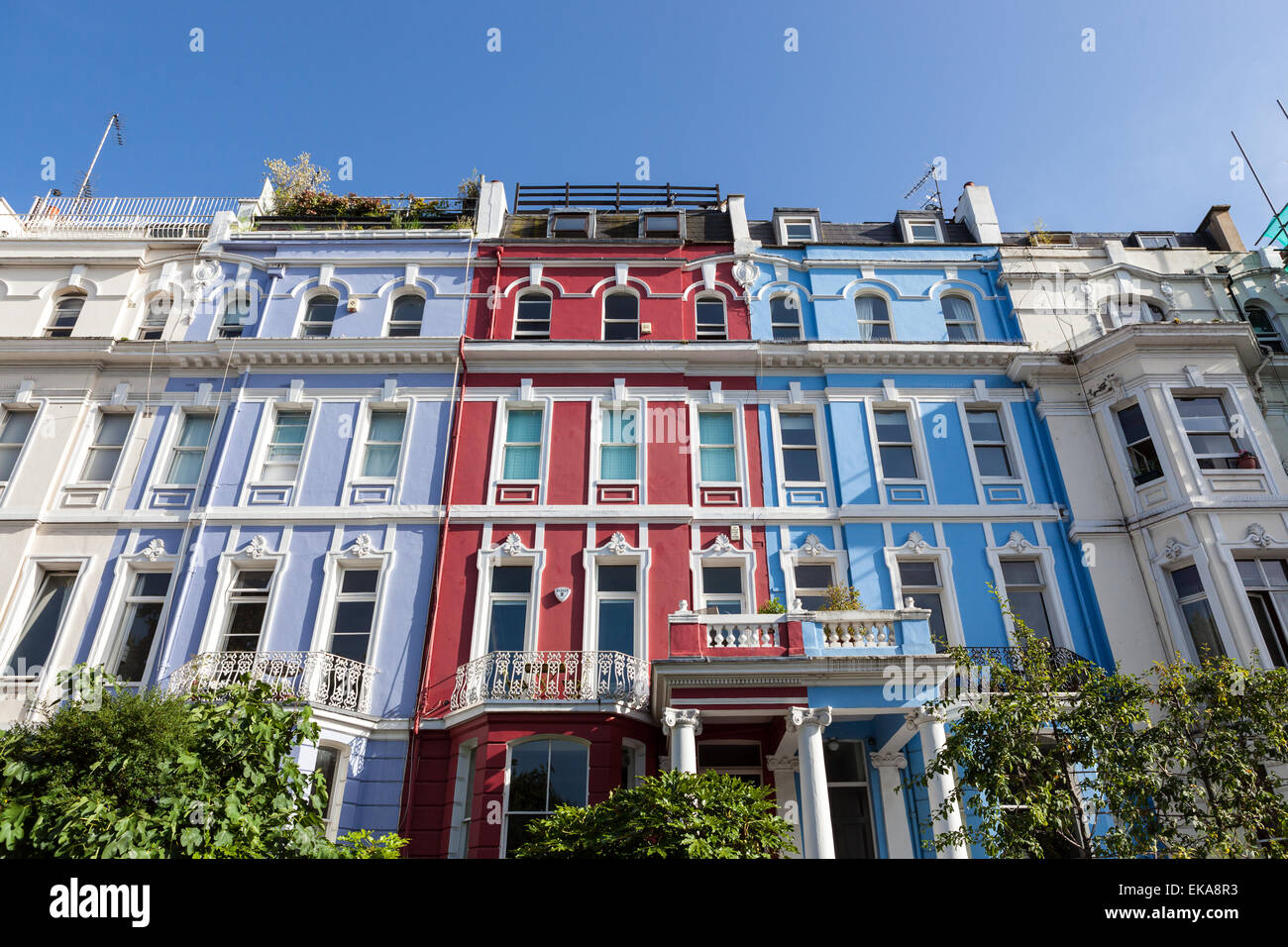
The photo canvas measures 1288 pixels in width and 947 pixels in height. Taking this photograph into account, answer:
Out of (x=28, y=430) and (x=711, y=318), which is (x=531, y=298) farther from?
(x=28, y=430)

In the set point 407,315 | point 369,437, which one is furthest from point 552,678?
point 407,315

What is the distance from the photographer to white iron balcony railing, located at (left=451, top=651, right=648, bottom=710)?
14.4 m

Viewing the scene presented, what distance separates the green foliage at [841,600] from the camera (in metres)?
14.8

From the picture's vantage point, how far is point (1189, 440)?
1694 cm

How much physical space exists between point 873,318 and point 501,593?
36.1ft

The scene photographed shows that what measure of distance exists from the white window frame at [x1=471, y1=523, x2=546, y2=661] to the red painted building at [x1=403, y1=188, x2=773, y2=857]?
0.14 feet

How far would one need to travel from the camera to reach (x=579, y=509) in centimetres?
1706

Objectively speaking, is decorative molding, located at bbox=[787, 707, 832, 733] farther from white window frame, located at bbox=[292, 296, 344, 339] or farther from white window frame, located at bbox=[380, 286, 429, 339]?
white window frame, located at bbox=[292, 296, 344, 339]

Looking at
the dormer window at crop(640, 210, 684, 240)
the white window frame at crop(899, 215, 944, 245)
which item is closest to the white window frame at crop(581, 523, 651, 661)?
the dormer window at crop(640, 210, 684, 240)

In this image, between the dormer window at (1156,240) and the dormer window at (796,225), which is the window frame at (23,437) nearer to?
the dormer window at (796,225)

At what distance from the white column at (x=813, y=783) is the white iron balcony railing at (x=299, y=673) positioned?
7.61 metres

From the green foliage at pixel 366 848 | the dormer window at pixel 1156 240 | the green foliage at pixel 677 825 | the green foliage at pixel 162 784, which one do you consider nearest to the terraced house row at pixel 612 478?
the dormer window at pixel 1156 240

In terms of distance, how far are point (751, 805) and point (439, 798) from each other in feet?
21.8
